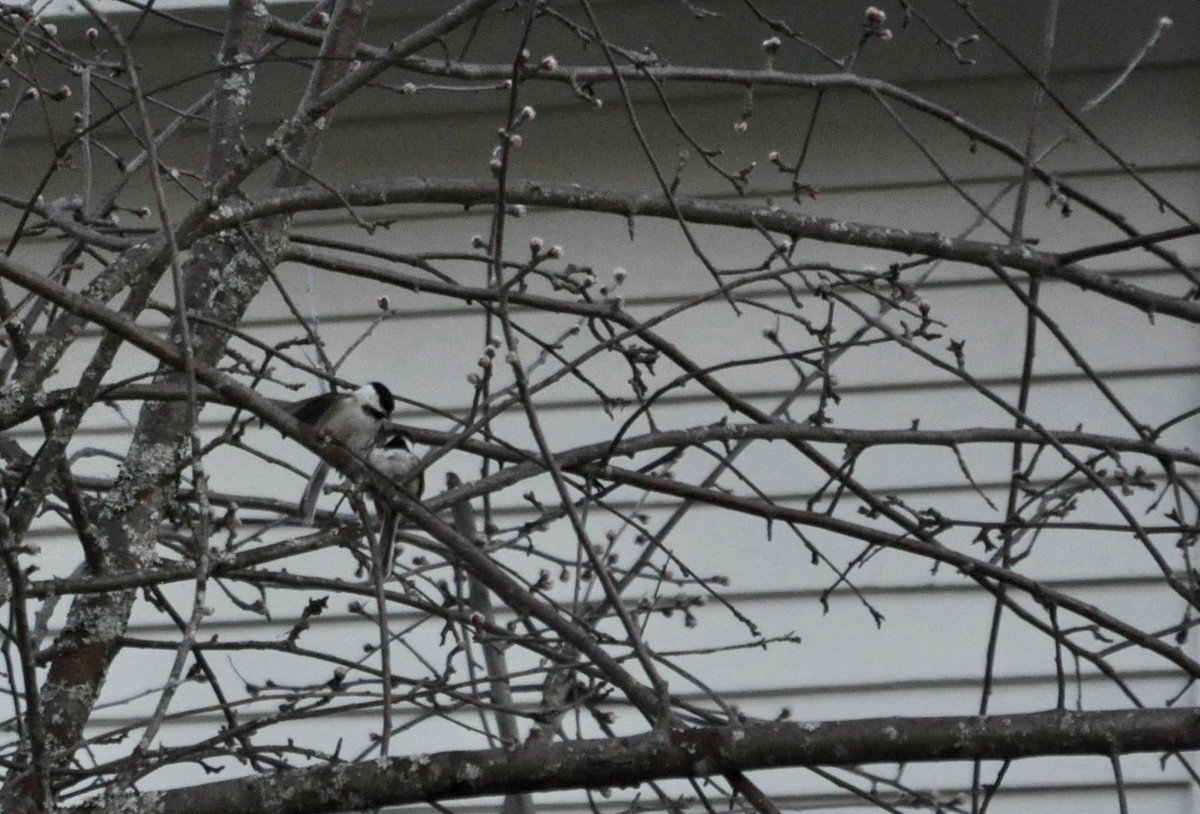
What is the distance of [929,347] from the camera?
13.8 ft

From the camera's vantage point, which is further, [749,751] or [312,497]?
[312,497]

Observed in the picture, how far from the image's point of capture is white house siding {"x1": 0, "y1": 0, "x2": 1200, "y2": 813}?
13.0ft

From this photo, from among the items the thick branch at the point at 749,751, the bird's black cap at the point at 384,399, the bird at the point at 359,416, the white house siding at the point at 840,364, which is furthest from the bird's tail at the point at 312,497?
the white house siding at the point at 840,364

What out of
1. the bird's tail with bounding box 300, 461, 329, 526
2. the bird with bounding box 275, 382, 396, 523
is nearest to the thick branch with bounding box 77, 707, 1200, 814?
the bird's tail with bounding box 300, 461, 329, 526

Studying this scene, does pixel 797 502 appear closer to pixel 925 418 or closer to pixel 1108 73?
pixel 925 418

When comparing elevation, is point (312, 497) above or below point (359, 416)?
below

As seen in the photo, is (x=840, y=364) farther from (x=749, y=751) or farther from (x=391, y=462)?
(x=749, y=751)

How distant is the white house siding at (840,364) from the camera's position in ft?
13.0

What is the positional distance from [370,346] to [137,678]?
1.07m

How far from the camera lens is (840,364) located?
4.18m

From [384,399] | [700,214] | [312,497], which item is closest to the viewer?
[700,214]

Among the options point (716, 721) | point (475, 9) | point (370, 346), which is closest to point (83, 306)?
point (475, 9)

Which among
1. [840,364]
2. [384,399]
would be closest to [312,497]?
[384,399]

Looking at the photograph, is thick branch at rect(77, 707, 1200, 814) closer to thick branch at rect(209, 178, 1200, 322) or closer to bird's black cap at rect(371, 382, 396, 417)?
thick branch at rect(209, 178, 1200, 322)
